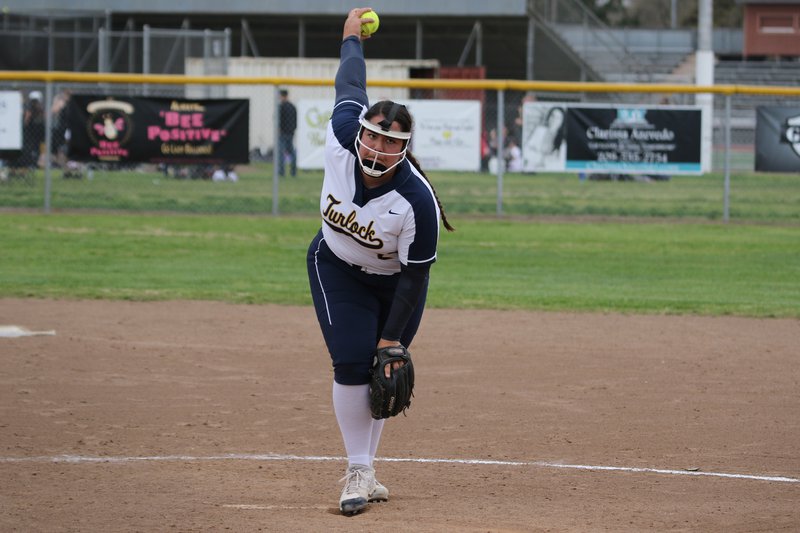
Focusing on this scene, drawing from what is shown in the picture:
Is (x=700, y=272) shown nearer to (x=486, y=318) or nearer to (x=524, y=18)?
(x=486, y=318)

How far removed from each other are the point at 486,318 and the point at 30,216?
9715mm

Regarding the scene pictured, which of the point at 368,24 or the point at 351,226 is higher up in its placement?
the point at 368,24

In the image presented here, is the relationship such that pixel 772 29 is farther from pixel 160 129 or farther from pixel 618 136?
pixel 160 129

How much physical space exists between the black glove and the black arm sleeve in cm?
9

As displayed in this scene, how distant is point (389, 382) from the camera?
5.09 meters

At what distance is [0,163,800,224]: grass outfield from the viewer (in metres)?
19.2

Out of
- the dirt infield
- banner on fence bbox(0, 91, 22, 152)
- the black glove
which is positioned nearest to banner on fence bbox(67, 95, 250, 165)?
banner on fence bbox(0, 91, 22, 152)

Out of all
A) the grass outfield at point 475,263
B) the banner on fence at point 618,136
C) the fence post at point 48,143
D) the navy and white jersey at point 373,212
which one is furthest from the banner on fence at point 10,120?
the navy and white jersey at point 373,212

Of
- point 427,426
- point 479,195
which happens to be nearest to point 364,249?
point 427,426

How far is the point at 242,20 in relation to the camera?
34.9 meters

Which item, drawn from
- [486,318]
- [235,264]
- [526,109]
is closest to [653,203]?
[526,109]

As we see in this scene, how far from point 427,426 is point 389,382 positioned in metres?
1.82

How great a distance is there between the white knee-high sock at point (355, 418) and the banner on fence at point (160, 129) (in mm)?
13783

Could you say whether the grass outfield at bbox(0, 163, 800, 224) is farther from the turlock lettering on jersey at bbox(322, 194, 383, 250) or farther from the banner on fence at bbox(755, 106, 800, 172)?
the turlock lettering on jersey at bbox(322, 194, 383, 250)
